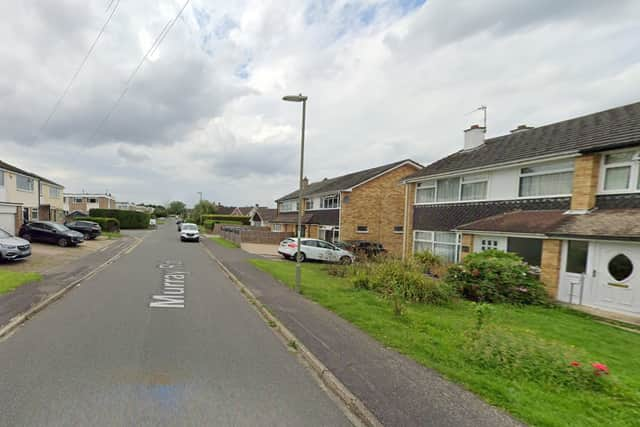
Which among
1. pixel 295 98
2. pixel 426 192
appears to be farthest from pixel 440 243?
pixel 295 98

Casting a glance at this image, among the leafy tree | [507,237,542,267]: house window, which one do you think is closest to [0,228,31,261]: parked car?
[507,237,542,267]: house window

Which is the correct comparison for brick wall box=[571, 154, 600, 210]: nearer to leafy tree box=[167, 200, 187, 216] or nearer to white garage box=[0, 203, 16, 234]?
white garage box=[0, 203, 16, 234]

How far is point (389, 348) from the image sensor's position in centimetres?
503

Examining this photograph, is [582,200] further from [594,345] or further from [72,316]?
[72,316]

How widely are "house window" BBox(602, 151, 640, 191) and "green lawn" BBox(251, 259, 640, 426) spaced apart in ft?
14.2

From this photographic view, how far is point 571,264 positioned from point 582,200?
2.20 m

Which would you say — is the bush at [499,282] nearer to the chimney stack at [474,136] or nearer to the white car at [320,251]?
the white car at [320,251]

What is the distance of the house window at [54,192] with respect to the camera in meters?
36.0

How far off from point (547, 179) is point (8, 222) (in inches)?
1140

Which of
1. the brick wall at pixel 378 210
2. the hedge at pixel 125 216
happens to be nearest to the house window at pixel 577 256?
the brick wall at pixel 378 210

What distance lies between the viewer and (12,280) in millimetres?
8797

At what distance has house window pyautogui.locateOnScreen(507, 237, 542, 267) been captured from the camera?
10953mm

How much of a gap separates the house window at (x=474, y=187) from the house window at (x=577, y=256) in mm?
4548

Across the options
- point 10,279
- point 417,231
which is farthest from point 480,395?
point 417,231
